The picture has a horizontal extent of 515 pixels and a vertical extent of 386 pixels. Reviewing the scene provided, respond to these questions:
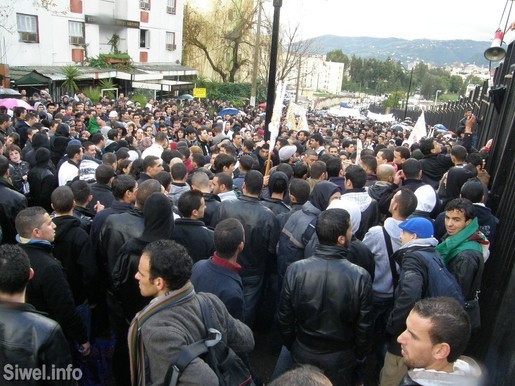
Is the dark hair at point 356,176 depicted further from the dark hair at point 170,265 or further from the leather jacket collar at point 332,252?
the dark hair at point 170,265

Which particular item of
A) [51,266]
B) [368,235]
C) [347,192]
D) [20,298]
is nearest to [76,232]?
[51,266]

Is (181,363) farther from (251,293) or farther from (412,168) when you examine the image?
(412,168)

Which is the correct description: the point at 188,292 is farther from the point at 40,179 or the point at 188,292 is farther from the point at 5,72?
the point at 5,72

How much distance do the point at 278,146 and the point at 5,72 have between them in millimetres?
15575

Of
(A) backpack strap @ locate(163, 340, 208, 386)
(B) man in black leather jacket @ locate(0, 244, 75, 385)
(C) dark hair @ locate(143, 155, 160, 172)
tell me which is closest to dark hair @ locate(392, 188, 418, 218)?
(A) backpack strap @ locate(163, 340, 208, 386)

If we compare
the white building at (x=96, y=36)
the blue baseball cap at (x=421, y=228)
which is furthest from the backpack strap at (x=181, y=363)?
the white building at (x=96, y=36)

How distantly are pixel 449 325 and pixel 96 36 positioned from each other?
30.3 m

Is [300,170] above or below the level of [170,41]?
below

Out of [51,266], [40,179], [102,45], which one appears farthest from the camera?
[102,45]

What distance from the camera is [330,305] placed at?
128 inches

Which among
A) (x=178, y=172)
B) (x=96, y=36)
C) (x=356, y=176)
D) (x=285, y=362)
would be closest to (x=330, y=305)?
(x=285, y=362)

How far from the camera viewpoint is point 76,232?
3877mm

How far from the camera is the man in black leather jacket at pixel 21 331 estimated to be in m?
2.42

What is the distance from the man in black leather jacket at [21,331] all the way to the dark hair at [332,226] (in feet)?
6.27
